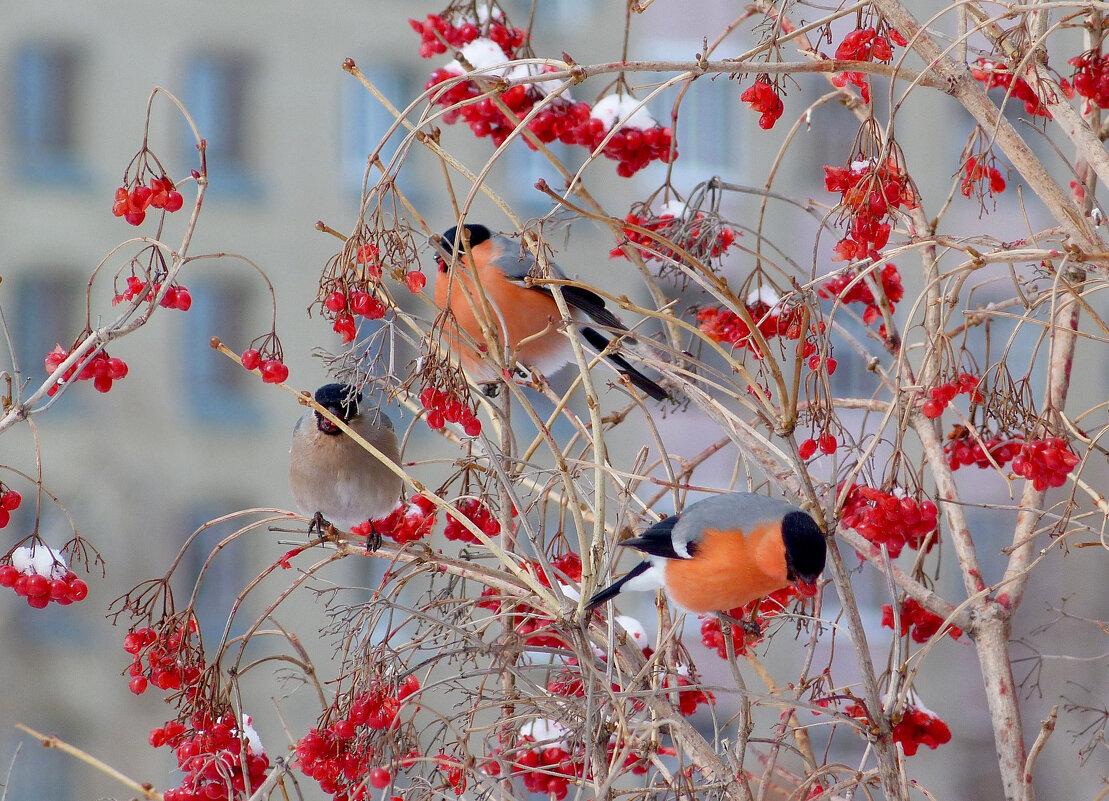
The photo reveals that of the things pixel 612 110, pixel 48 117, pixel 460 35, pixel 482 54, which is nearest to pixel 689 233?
pixel 612 110

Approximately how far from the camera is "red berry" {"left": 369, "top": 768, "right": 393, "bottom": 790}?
110 cm

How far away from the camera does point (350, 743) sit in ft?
4.22

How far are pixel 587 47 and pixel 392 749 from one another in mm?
7627

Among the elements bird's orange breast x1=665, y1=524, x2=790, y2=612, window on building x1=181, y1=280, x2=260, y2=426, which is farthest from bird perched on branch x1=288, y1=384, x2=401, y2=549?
window on building x1=181, y1=280, x2=260, y2=426

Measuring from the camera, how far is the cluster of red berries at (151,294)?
1.31 metres

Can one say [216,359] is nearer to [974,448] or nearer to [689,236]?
[689,236]

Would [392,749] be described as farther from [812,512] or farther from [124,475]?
[124,475]

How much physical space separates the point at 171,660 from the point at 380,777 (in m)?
0.36

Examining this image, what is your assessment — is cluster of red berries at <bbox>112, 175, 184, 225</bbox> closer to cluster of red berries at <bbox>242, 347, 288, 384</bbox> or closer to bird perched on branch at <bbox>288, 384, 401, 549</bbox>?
cluster of red berries at <bbox>242, 347, 288, 384</bbox>

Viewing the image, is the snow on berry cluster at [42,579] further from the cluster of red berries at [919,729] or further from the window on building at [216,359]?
the window on building at [216,359]

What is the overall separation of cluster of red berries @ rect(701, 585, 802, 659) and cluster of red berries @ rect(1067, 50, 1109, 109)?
68 cm

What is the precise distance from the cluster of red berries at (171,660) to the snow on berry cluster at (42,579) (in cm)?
9

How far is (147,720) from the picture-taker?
7457 millimetres

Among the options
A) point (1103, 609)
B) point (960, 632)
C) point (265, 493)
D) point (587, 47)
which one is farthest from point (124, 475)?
point (960, 632)
